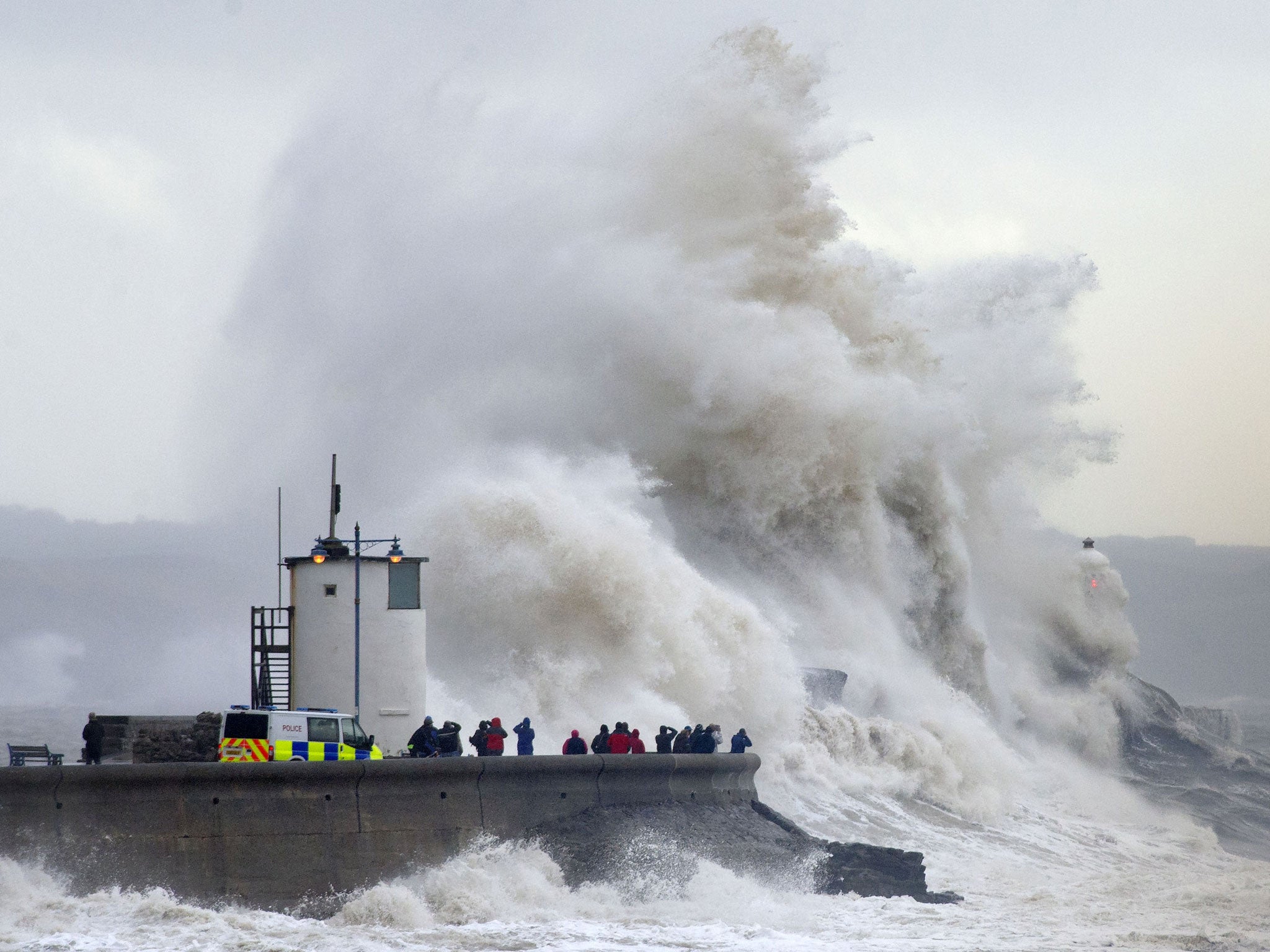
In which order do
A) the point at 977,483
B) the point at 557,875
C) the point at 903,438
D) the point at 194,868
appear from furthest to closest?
the point at 977,483 < the point at 903,438 < the point at 557,875 < the point at 194,868

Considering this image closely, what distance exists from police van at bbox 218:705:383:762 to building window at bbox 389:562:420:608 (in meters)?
2.18

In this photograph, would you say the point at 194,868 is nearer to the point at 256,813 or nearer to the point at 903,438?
the point at 256,813

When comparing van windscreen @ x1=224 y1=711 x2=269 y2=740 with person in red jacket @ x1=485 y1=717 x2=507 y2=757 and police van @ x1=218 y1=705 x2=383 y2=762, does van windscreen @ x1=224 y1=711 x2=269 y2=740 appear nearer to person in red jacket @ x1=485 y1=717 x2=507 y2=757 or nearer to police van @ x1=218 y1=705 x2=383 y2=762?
police van @ x1=218 y1=705 x2=383 y2=762

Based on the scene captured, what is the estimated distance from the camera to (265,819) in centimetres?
1630

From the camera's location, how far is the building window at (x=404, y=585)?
63.1 ft

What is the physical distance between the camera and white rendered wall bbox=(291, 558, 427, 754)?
18.8 metres

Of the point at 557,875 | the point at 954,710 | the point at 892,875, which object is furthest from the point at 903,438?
the point at 557,875

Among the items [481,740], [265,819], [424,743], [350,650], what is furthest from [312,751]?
[481,740]

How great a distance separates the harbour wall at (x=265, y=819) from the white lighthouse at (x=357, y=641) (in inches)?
70.7

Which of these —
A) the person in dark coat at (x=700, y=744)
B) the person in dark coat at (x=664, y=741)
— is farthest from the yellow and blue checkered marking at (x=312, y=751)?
the person in dark coat at (x=700, y=744)

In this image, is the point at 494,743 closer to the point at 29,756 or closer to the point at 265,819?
the point at 265,819

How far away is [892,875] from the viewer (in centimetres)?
1998

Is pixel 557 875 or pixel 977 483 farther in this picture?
pixel 977 483

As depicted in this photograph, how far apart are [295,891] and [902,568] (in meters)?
23.2
